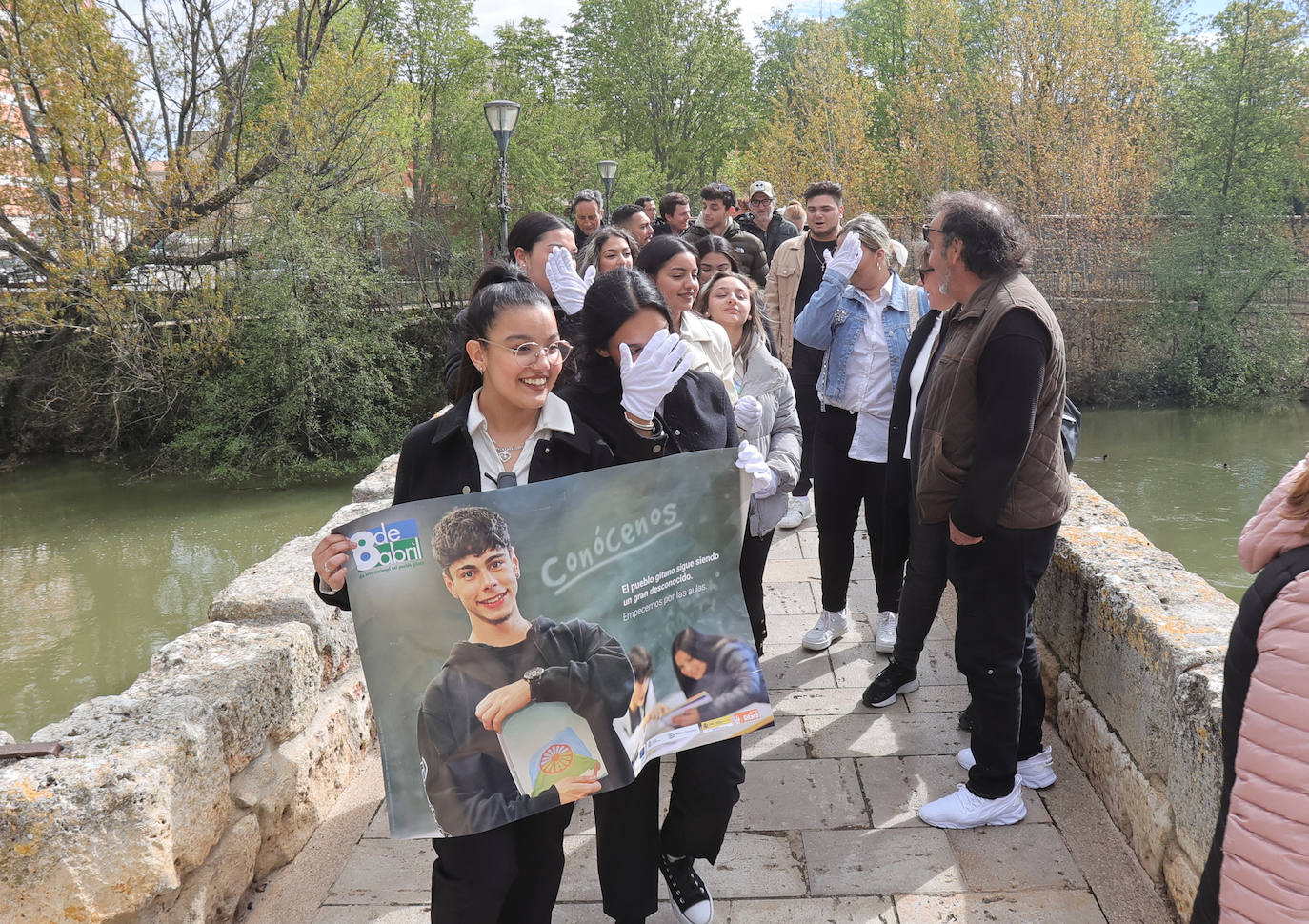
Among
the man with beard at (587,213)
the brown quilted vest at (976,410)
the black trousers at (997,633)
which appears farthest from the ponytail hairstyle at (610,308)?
the man with beard at (587,213)

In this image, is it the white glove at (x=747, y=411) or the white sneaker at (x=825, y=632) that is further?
the white sneaker at (x=825, y=632)

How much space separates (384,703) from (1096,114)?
80.5ft

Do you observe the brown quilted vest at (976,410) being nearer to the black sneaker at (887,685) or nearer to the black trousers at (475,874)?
the black sneaker at (887,685)

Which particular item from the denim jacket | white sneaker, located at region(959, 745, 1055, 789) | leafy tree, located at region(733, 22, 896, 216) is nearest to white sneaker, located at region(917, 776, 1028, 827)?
white sneaker, located at region(959, 745, 1055, 789)

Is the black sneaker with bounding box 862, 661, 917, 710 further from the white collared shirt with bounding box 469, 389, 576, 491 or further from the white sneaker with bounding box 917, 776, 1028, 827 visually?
the white collared shirt with bounding box 469, 389, 576, 491

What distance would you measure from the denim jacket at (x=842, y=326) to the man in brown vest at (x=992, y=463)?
1.06 metres

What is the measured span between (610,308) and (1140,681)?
6.04 ft

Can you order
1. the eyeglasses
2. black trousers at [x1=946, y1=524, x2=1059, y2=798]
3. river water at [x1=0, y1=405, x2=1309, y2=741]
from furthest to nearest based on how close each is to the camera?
river water at [x1=0, y1=405, x2=1309, y2=741]
black trousers at [x1=946, y1=524, x2=1059, y2=798]
the eyeglasses

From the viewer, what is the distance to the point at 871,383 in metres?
4.09

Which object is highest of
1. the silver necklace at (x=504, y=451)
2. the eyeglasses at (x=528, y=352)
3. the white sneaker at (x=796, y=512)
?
the eyeglasses at (x=528, y=352)

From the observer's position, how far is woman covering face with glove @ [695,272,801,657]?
131 inches

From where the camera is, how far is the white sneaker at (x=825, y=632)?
4461mm

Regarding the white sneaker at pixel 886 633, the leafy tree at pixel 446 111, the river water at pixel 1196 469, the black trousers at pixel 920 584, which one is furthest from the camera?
the leafy tree at pixel 446 111

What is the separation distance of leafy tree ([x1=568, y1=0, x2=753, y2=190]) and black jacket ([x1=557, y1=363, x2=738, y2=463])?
3047 centimetres
